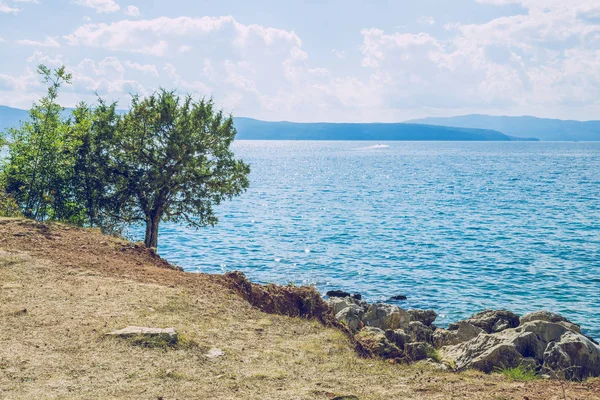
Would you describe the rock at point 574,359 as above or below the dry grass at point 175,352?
below

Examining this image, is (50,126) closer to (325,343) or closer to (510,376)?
(325,343)

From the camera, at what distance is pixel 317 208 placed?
82125 mm

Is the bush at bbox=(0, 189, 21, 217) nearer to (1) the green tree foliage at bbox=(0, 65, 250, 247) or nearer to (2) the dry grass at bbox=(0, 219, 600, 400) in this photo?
(1) the green tree foliage at bbox=(0, 65, 250, 247)

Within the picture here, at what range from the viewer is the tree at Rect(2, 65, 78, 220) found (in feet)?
102

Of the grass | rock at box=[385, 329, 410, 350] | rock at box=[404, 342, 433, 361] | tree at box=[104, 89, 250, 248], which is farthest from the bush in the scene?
the grass

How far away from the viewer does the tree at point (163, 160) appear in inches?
1367

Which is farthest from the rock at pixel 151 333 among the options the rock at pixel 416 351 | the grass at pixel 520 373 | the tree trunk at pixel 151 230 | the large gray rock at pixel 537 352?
the tree trunk at pixel 151 230

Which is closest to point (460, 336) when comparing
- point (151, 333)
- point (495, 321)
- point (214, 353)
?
point (495, 321)

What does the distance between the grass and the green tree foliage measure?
82.9 feet

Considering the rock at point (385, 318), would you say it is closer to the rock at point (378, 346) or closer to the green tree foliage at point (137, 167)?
the rock at point (378, 346)

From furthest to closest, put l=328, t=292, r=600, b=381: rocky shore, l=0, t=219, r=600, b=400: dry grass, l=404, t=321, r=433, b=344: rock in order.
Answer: l=404, t=321, r=433, b=344: rock → l=328, t=292, r=600, b=381: rocky shore → l=0, t=219, r=600, b=400: dry grass

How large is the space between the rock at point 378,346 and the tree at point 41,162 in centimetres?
2290

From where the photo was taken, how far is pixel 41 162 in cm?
3153

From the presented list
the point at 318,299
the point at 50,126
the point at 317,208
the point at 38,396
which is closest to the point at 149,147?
the point at 50,126
